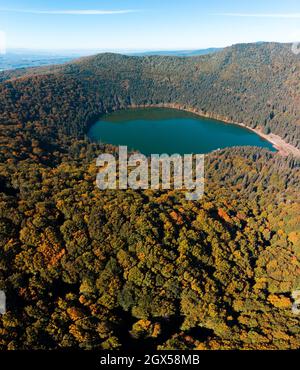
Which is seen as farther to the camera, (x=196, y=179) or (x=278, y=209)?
(x=196, y=179)

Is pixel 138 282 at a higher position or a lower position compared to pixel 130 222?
lower

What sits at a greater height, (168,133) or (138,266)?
(168,133)

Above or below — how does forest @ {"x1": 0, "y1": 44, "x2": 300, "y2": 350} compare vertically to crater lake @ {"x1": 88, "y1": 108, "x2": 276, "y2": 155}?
below

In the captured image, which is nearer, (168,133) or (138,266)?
(138,266)

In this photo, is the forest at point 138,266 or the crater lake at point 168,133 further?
the crater lake at point 168,133

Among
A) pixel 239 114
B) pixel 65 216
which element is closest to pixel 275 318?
pixel 65 216

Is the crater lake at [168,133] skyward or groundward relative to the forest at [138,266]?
skyward

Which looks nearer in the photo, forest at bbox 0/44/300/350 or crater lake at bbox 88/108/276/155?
forest at bbox 0/44/300/350
